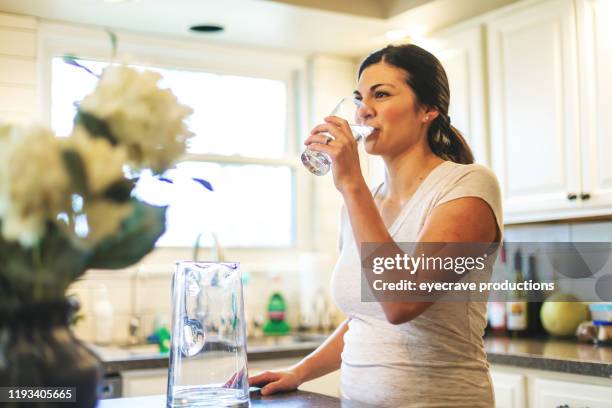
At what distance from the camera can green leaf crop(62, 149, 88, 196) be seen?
704mm

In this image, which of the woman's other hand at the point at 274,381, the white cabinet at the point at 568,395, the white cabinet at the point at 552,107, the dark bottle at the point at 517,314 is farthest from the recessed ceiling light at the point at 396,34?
the woman's other hand at the point at 274,381

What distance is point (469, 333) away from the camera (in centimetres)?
152

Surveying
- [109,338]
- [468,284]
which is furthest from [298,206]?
[468,284]

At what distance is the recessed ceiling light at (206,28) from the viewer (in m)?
3.33

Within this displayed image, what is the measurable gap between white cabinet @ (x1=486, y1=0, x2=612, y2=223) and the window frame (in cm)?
109

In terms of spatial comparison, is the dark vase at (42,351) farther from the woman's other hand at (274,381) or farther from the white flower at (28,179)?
the woman's other hand at (274,381)

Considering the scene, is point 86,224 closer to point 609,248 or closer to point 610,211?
point 610,211

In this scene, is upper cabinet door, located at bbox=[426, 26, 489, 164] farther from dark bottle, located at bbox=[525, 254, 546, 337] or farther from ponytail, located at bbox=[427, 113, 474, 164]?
ponytail, located at bbox=[427, 113, 474, 164]

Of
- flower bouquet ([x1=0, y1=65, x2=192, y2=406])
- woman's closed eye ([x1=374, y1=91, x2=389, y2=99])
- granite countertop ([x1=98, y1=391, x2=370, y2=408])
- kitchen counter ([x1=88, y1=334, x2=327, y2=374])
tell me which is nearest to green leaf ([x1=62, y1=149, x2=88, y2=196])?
flower bouquet ([x1=0, y1=65, x2=192, y2=406])

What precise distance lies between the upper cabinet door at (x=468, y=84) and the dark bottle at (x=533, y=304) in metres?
0.53

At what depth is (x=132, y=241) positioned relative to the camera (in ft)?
2.61

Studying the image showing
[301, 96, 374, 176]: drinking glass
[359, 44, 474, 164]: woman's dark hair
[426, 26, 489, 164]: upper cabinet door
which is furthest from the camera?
[426, 26, 489, 164]: upper cabinet door

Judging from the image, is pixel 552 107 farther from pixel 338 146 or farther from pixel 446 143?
pixel 338 146

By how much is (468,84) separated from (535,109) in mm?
373
